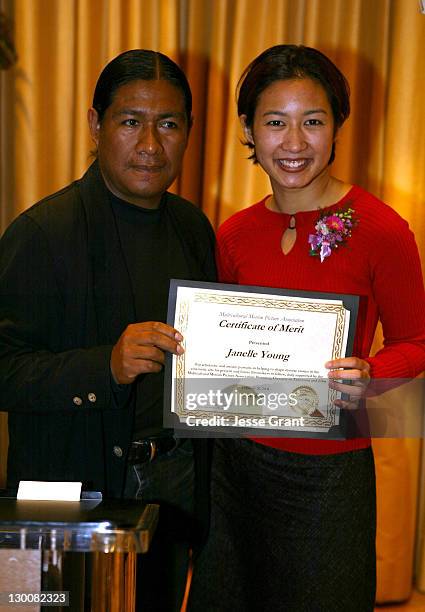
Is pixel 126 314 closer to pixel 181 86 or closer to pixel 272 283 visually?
pixel 272 283

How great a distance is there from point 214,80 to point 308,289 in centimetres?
85

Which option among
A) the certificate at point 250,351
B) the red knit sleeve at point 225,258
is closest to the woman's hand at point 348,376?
the certificate at point 250,351

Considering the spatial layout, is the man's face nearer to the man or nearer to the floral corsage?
the man

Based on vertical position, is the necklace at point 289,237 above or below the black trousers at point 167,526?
above

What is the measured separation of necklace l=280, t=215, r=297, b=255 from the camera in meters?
1.62

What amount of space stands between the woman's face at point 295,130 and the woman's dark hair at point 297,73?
14 mm

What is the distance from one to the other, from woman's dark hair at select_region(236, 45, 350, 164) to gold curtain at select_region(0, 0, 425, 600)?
48 cm

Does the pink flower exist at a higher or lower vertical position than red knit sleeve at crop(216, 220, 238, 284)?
higher

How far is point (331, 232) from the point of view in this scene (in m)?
1.56

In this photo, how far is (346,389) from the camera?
1.44 meters

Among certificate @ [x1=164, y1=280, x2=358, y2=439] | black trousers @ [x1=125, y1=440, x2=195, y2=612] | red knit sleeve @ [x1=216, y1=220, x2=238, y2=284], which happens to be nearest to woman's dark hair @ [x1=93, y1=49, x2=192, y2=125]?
red knit sleeve @ [x1=216, y1=220, x2=238, y2=284]

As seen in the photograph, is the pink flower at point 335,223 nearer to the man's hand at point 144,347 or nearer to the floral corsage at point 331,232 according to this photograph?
the floral corsage at point 331,232

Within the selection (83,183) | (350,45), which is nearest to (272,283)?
(83,183)

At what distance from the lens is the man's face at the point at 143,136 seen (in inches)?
61.9
